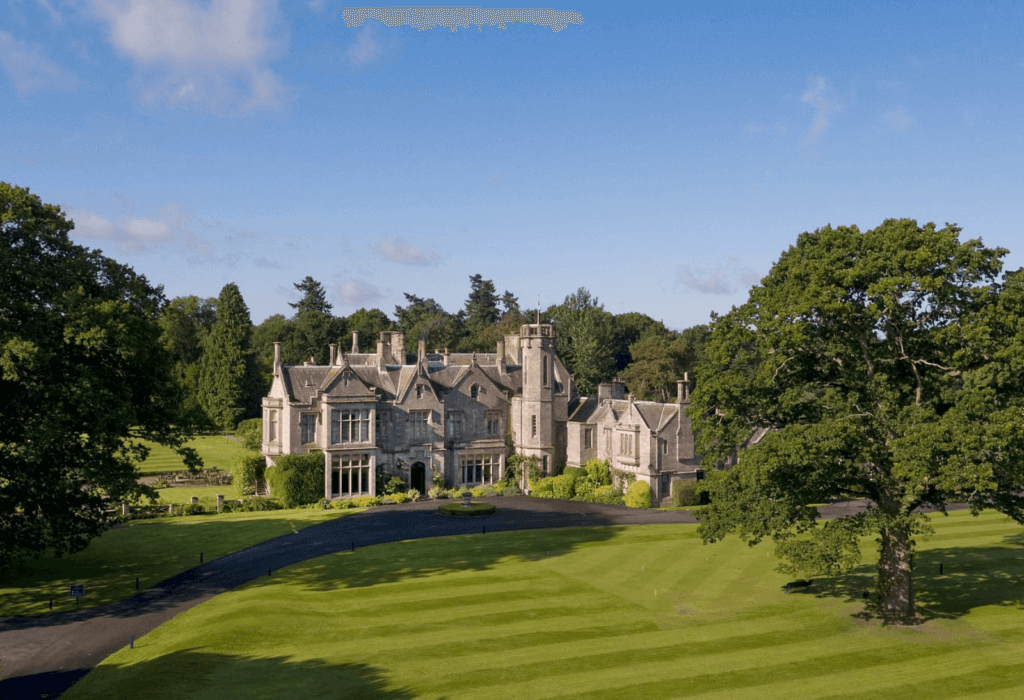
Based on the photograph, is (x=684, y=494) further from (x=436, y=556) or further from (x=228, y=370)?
(x=228, y=370)

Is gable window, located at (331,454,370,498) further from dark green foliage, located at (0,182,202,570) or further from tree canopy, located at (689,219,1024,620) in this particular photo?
tree canopy, located at (689,219,1024,620)

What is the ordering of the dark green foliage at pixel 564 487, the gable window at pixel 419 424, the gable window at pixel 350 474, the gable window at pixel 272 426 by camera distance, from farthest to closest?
the gable window at pixel 419 424 → the dark green foliage at pixel 564 487 → the gable window at pixel 272 426 → the gable window at pixel 350 474

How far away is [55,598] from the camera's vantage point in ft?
103

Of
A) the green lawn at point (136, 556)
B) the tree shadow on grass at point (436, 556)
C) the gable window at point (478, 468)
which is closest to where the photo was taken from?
the green lawn at point (136, 556)

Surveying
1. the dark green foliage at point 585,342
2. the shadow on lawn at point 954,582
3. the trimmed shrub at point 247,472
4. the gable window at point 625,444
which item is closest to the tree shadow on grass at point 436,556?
the gable window at point 625,444

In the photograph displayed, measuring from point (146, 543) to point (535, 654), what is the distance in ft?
82.0

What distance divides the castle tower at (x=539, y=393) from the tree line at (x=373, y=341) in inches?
825

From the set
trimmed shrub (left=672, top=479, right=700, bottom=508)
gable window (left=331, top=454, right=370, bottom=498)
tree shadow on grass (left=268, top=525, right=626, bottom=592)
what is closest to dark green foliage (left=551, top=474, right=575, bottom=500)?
trimmed shrub (left=672, top=479, right=700, bottom=508)

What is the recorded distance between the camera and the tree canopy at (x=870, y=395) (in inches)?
1007

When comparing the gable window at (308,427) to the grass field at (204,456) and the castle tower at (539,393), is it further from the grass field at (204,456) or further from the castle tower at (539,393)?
the castle tower at (539,393)

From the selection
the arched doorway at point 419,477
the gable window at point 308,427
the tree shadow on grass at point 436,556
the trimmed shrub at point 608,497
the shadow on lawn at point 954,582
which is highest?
the gable window at point 308,427

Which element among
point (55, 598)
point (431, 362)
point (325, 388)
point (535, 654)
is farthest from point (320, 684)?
point (431, 362)

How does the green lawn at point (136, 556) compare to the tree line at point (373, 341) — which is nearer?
the green lawn at point (136, 556)

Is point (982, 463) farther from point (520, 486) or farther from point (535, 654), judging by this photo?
point (520, 486)
